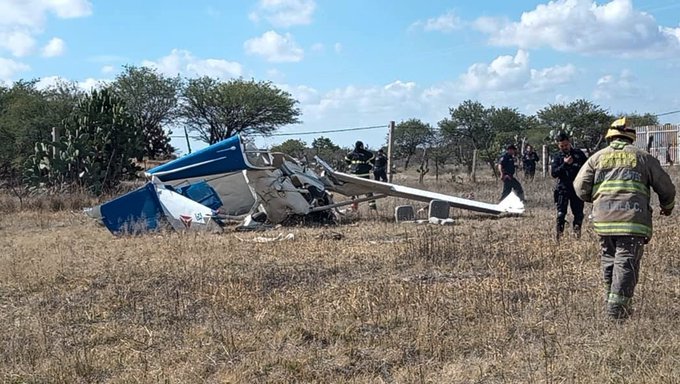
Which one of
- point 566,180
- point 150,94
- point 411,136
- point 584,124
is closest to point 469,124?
point 411,136

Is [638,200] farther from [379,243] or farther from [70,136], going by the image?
[70,136]

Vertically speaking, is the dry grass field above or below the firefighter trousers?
below

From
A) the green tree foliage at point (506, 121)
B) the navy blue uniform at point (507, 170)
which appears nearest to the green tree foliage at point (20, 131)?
the navy blue uniform at point (507, 170)

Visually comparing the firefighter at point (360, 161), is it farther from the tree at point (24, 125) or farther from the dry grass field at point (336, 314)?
the tree at point (24, 125)

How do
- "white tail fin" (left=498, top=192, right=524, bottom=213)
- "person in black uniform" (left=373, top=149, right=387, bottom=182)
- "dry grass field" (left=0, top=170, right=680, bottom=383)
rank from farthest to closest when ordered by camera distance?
"person in black uniform" (left=373, top=149, right=387, bottom=182) → "white tail fin" (left=498, top=192, right=524, bottom=213) → "dry grass field" (left=0, top=170, right=680, bottom=383)

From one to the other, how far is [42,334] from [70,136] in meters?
15.1

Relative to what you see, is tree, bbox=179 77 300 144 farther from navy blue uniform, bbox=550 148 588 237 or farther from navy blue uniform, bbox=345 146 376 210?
navy blue uniform, bbox=550 148 588 237

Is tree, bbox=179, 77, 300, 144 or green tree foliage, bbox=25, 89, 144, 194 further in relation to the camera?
tree, bbox=179, 77, 300, 144

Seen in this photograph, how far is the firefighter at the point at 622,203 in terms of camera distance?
5125 mm

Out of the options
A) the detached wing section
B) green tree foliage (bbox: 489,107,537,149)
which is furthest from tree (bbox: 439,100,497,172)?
the detached wing section

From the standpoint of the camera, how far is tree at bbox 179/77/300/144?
3928cm

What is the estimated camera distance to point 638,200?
5.23 meters

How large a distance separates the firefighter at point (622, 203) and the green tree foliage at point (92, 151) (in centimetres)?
1543

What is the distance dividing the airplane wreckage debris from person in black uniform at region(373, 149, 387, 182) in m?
4.23
